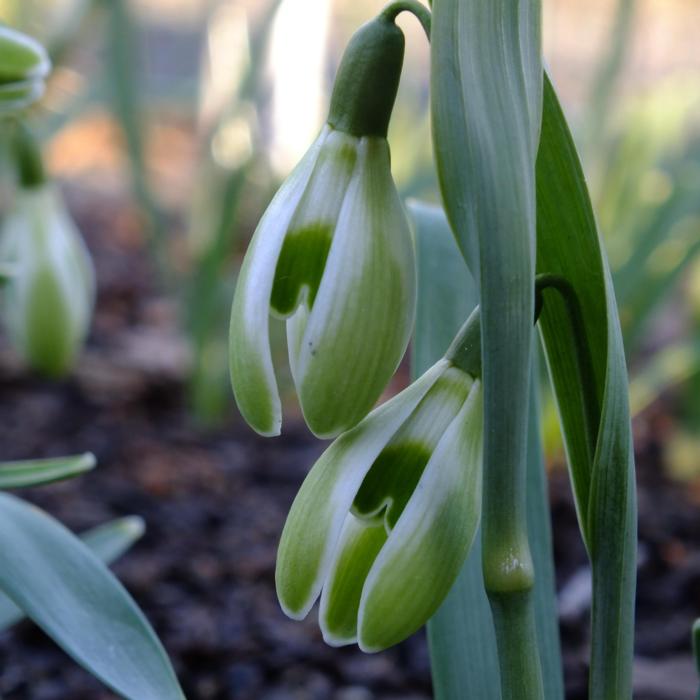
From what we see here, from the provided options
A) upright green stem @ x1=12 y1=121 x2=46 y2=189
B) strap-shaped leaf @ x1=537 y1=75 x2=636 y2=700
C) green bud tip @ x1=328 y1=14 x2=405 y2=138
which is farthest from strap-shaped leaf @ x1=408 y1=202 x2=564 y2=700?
upright green stem @ x1=12 y1=121 x2=46 y2=189

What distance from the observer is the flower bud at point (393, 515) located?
1.39 ft

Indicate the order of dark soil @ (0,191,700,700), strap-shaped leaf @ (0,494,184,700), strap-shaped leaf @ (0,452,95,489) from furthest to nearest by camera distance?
1. dark soil @ (0,191,700,700)
2. strap-shaped leaf @ (0,452,95,489)
3. strap-shaped leaf @ (0,494,184,700)

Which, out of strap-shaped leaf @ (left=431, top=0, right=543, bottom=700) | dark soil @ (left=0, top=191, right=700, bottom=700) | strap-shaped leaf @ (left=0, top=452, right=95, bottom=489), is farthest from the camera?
dark soil @ (left=0, top=191, right=700, bottom=700)

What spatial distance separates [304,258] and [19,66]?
0.34m

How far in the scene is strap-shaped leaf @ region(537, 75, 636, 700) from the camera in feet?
1.44

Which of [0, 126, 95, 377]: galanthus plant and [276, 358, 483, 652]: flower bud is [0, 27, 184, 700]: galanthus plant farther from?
[0, 126, 95, 377]: galanthus plant

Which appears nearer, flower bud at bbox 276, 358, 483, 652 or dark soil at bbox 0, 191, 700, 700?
flower bud at bbox 276, 358, 483, 652

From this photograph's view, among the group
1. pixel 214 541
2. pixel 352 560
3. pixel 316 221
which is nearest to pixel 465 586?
pixel 352 560

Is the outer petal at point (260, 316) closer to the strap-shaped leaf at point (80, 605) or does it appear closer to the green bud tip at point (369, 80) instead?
the green bud tip at point (369, 80)

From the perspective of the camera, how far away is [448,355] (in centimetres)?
45

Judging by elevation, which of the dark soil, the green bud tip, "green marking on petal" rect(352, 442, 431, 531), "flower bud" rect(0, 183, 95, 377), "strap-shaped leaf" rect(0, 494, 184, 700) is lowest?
the dark soil

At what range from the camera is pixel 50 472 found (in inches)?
24.7

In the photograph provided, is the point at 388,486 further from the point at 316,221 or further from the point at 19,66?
the point at 19,66

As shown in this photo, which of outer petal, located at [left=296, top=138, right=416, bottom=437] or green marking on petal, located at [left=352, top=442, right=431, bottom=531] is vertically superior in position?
outer petal, located at [left=296, top=138, right=416, bottom=437]
